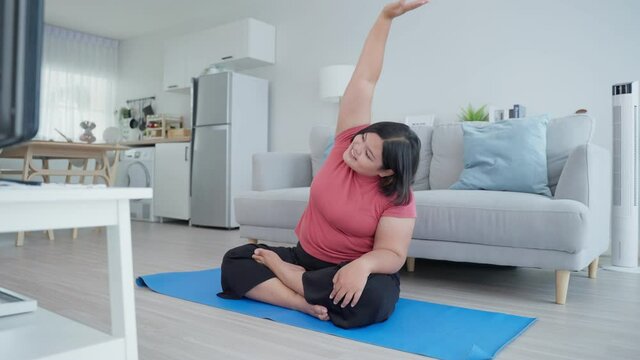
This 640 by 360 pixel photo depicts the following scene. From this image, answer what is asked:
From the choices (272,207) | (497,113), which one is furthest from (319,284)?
(497,113)

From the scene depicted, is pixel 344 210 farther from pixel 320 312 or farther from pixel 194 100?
pixel 194 100

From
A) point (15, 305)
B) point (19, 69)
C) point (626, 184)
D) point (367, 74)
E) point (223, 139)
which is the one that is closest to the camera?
point (19, 69)

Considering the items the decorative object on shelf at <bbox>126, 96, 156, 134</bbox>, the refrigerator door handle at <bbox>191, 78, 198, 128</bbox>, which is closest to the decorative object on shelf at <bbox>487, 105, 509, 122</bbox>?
the refrigerator door handle at <bbox>191, 78, 198, 128</bbox>

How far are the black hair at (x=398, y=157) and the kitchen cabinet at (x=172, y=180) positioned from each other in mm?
3842

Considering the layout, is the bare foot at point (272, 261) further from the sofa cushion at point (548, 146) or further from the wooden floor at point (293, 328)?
the sofa cushion at point (548, 146)

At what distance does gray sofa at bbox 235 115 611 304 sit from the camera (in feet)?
6.18

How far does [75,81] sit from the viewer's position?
263 inches

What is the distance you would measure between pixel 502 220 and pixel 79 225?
1668 mm

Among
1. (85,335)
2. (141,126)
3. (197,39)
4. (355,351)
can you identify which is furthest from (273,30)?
(85,335)

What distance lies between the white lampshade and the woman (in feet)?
7.42

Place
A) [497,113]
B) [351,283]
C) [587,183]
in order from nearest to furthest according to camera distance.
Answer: [351,283], [587,183], [497,113]

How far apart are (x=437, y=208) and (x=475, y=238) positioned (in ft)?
0.67

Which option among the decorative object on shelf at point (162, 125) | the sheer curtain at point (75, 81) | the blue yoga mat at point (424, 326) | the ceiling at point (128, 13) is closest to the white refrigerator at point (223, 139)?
the decorative object on shelf at point (162, 125)

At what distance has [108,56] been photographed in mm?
6945
